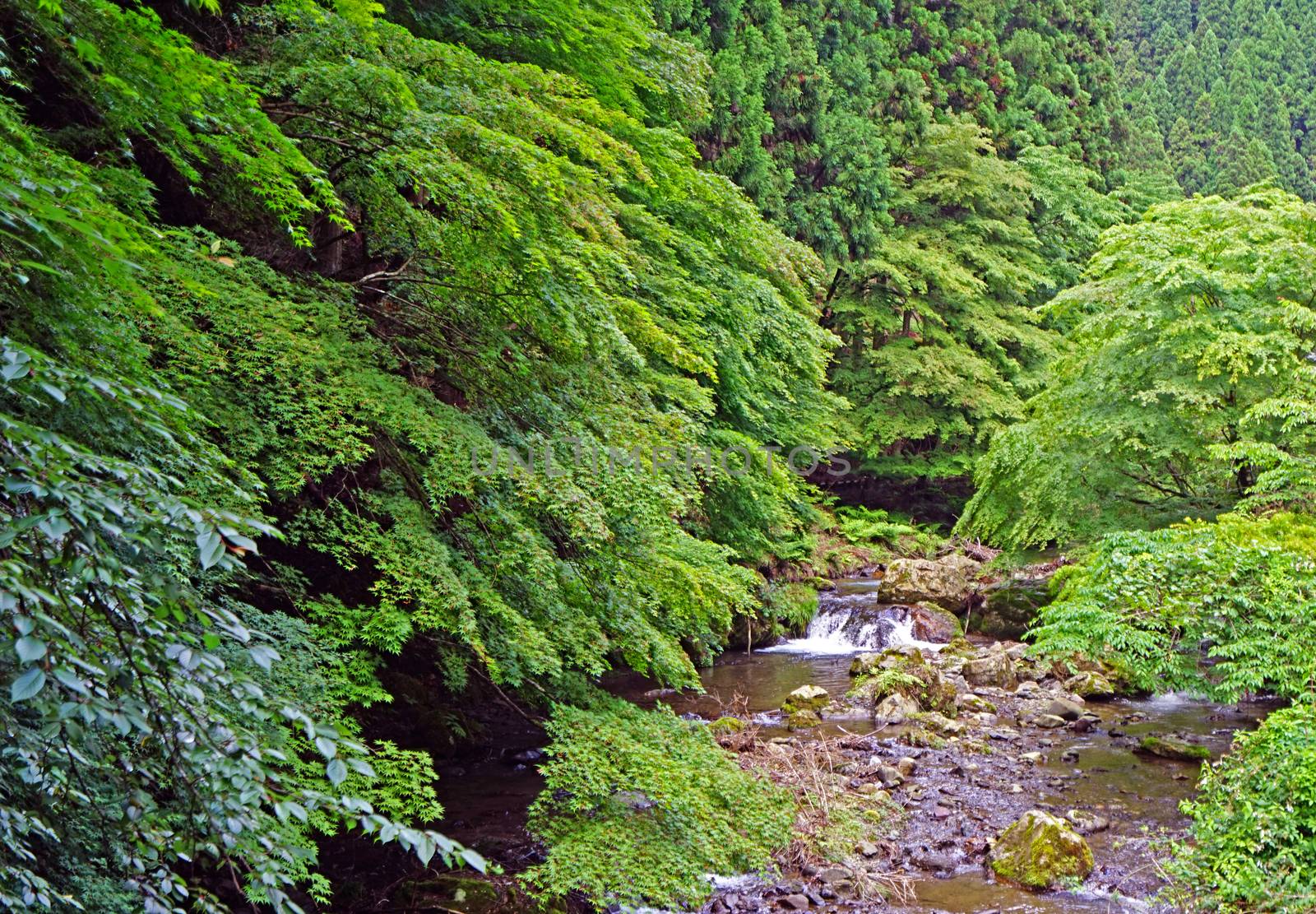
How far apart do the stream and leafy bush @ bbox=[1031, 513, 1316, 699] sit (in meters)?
1.11

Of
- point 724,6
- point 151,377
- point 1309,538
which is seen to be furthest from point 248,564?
point 724,6

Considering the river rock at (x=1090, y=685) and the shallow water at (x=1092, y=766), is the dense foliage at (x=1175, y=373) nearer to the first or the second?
the river rock at (x=1090, y=685)

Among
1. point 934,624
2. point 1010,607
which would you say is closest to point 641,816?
point 934,624

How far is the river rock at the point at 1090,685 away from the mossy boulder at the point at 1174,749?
1996mm

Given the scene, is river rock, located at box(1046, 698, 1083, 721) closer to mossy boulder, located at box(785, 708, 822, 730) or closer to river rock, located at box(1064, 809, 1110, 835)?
mossy boulder, located at box(785, 708, 822, 730)

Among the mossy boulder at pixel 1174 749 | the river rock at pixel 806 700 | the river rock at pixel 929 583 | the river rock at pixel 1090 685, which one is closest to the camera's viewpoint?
the mossy boulder at pixel 1174 749

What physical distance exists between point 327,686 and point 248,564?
3.26ft

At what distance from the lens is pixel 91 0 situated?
366 centimetres

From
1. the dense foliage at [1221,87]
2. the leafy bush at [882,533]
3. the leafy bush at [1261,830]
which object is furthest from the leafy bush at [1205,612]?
the dense foliage at [1221,87]

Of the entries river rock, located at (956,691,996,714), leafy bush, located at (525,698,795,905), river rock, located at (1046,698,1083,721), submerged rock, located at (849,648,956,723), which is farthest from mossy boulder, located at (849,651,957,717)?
leafy bush, located at (525,698,795,905)

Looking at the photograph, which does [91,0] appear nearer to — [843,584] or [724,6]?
[843,584]

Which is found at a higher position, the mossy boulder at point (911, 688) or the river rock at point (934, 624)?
the mossy boulder at point (911, 688)

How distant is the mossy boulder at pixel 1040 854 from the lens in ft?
19.4

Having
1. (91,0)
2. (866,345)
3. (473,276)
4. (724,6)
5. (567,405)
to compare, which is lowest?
(866,345)
